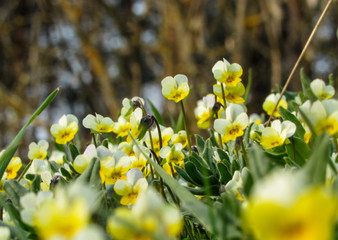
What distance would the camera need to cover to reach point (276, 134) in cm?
72

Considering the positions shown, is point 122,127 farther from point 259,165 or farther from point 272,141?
point 259,165

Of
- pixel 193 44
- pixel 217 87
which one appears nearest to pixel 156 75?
pixel 193 44

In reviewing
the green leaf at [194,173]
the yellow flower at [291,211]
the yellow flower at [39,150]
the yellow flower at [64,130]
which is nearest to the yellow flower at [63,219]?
the yellow flower at [291,211]

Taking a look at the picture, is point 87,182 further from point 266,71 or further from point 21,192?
point 266,71

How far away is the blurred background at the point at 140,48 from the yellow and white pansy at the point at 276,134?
3.66 m

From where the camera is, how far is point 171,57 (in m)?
5.52

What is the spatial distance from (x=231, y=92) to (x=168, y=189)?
0.34 meters

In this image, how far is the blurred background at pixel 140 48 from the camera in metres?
5.45

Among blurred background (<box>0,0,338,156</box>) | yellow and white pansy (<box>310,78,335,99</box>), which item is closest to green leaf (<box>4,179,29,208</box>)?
yellow and white pansy (<box>310,78,335,99</box>)

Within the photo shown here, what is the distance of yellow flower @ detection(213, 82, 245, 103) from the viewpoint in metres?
0.95

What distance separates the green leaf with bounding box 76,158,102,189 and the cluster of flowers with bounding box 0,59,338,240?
22 mm

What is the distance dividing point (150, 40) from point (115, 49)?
0.74 meters

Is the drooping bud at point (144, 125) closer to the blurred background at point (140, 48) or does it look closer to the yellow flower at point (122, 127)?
the yellow flower at point (122, 127)

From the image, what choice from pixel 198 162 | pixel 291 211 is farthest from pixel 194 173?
pixel 291 211
